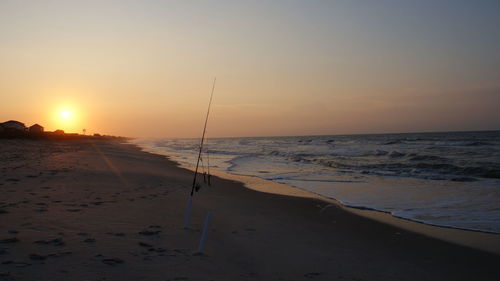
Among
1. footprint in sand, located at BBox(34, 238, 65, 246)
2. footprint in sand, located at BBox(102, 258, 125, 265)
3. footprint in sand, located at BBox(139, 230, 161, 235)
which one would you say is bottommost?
footprint in sand, located at BBox(34, 238, 65, 246)

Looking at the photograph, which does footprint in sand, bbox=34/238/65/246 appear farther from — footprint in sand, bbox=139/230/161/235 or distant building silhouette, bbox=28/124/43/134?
distant building silhouette, bbox=28/124/43/134

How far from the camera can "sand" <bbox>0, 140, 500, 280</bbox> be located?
13.8ft

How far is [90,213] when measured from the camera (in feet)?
21.6

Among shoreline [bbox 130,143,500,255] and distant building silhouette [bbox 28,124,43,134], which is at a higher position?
shoreline [bbox 130,143,500,255]

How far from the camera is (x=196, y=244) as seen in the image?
17.5 ft

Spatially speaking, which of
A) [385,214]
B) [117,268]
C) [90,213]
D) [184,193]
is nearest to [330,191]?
[385,214]

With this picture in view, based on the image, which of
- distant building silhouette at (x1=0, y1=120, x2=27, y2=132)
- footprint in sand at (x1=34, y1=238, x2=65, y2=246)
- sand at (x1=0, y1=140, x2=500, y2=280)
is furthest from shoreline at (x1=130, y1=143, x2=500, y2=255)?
distant building silhouette at (x1=0, y1=120, x2=27, y2=132)

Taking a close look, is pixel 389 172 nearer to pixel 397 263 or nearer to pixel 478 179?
pixel 478 179

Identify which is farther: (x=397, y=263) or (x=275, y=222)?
(x=275, y=222)

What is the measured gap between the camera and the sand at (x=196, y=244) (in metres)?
4.22

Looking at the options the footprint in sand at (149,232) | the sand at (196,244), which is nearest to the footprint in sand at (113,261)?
the sand at (196,244)

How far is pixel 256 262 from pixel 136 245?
1682mm

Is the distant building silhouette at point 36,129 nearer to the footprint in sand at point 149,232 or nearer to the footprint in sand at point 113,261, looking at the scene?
the footprint in sand at point 149,232

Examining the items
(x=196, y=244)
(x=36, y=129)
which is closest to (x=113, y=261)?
(x=196, y=244)
